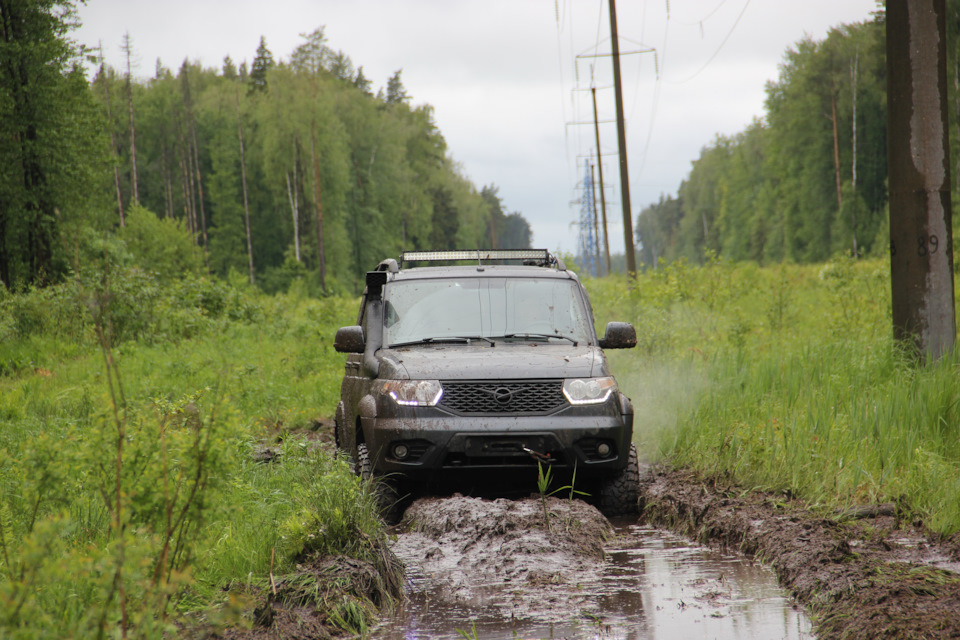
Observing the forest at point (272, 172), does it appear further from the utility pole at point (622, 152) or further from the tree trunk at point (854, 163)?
the tree trunk at point (854, 163)

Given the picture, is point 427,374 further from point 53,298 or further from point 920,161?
point 53,298

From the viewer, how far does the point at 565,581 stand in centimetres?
454

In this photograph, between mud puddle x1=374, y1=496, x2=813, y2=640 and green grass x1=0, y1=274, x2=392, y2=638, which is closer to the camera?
green grass x1=0, y1=274, x2=392, y2=638

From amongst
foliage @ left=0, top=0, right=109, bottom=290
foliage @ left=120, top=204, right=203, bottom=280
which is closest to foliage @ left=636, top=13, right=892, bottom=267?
foliage @ left=120, top=204, right=203, bottom=280

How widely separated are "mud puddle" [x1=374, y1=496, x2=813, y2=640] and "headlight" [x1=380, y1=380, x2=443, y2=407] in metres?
0.70

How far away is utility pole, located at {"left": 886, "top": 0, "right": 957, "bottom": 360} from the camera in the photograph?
843cm

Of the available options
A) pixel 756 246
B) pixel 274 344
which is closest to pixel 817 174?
pixel 756 246

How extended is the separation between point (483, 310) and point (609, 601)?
320cm

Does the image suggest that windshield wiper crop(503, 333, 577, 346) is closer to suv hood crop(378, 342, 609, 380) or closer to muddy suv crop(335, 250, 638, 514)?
muddy suv crop(335, 250, 638, 514)

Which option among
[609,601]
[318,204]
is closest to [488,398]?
[609,601]

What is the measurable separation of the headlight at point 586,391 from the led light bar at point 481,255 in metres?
2.17

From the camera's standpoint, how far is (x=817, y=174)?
57.2 meters

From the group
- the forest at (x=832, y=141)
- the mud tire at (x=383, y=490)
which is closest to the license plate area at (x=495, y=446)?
the mud tire at (x=383, y=490)

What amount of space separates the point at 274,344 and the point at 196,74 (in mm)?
67272
